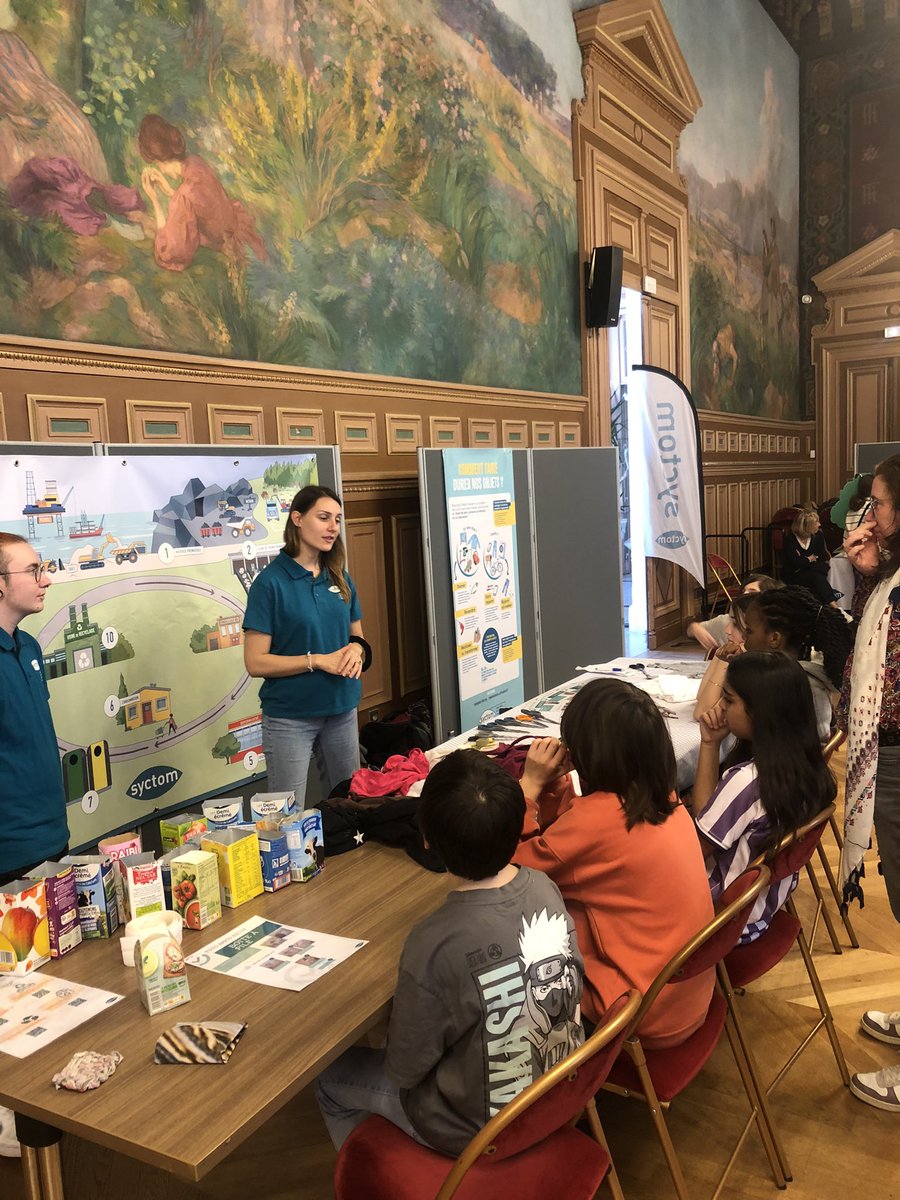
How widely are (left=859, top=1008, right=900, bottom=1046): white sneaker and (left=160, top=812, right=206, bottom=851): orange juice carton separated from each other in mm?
2153

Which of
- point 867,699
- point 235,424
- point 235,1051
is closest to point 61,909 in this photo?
point 235,1051

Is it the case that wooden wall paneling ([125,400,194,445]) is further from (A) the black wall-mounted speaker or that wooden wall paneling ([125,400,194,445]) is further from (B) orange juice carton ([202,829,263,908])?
(A) the black wall-mounted speaker

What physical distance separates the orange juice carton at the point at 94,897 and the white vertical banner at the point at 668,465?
7312 mm

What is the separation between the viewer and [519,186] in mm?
6727

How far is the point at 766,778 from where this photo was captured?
2.38m

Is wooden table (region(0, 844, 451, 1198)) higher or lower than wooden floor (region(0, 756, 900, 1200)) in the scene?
higher

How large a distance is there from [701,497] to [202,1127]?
8.07 meters

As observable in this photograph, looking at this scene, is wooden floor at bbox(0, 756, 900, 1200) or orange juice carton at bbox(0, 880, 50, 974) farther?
wooden floor at bbox(0, 756, 900, 1200)

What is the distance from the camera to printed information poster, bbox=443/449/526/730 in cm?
546

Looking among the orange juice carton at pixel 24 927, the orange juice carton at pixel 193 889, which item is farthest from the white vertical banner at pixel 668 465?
the orange juice carton at pixel 24 927

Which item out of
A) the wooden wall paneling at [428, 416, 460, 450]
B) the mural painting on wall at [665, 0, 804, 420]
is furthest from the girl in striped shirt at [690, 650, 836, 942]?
the mural painting on wall at [665, 0, 804, 420]

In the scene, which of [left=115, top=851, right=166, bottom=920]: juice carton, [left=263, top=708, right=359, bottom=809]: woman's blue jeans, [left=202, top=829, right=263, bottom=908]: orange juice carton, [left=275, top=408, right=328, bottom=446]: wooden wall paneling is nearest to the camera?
[left=115, top=851, right=166, bottom=920]: juice carton

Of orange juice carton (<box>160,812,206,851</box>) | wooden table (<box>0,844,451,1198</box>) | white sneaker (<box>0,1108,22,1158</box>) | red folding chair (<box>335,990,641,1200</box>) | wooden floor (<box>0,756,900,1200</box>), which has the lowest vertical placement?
wooden floor (<box>0,756,900,1200</box>)

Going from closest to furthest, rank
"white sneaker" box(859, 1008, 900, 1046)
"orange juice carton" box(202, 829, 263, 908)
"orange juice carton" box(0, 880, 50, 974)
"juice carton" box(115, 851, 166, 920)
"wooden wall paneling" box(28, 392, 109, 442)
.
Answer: "orange juice carton" box(0, 880, 50, 974), "juice carton" box(115, 851, 166, 920), "orange juice carton" box(202, 829, 263, 908), "white sneaker" box(859, 1008, 900, 1046), "wooden wall paneling" box(28, 392, 109, 442)
